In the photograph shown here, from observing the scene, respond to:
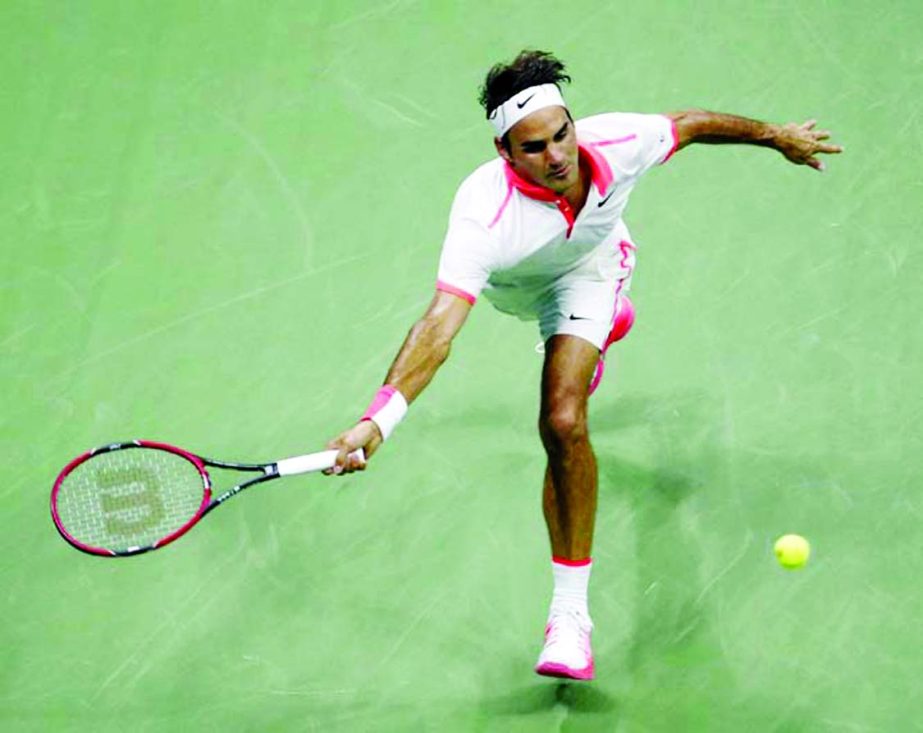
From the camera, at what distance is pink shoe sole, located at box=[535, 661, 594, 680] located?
15.9 ft

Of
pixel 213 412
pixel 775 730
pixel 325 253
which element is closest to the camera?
pixel 775 730

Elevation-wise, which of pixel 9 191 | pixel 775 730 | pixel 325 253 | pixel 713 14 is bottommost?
pixel 775 730

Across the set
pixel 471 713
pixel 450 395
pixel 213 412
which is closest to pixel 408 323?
pixel 450 395

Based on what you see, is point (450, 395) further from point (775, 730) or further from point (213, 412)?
point (775, 730)

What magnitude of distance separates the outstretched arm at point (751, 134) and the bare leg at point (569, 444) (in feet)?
2.76

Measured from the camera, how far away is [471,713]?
16.3ft

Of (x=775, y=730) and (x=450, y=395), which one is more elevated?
(x=450, y=395)

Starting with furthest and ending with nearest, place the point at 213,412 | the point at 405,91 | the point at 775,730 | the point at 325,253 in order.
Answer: the point at 405,91, the point at 325,253, the point at 213,412, the point at 775,730

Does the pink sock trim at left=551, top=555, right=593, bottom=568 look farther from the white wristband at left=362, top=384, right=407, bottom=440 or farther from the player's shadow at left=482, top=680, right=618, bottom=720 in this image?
the white wristband at left=362, top=384, right=407, bottom=440

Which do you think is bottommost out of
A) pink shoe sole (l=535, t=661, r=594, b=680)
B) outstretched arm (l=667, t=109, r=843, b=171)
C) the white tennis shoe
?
pink shoe sole (l=535, t=661, r=594, b=680)

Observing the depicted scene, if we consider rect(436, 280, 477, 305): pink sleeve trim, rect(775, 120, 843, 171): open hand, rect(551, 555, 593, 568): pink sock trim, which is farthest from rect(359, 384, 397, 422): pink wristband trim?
rect(775, 120, 843, 171): open hand

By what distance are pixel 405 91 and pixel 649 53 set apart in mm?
1183

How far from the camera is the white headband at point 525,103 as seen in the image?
181 inches

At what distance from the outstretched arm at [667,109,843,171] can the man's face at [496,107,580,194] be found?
0.67 metres
